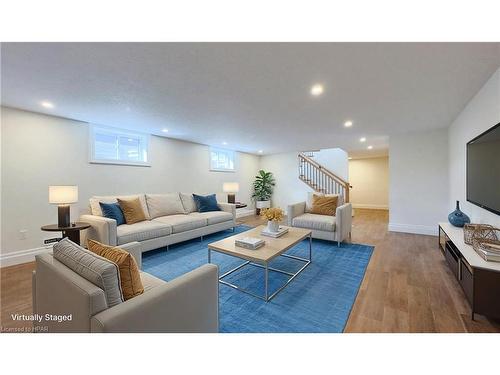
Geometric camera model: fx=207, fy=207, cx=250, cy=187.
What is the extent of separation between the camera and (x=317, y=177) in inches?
283

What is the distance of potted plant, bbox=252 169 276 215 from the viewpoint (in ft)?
23.6

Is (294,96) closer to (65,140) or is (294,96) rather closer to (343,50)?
(343,50)

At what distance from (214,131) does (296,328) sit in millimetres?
3598

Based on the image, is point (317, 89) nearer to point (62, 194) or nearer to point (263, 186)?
point (62, 194)

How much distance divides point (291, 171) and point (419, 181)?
357 cm

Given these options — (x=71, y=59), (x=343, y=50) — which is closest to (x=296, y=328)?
(x=343, y=50)

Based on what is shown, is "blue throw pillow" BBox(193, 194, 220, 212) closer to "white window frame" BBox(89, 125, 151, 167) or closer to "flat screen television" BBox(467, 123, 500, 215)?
"white window frame" BBox(89, 125, 151, 167)

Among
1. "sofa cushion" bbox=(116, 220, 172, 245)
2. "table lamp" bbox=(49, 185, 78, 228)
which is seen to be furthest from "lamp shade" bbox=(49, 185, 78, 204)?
"sofa cushion" bbox=(116, 220, 172, 245)

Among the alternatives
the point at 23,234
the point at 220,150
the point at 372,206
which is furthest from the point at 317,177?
the point at 23,234

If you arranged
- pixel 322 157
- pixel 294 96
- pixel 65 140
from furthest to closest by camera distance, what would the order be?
1. pixel 322 157
2. pixel 65 140
3. pixel 294 96

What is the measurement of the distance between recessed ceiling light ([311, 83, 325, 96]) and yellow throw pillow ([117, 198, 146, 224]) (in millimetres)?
3179

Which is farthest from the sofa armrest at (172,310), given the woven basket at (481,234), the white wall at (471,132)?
the white wall at (471,132)
